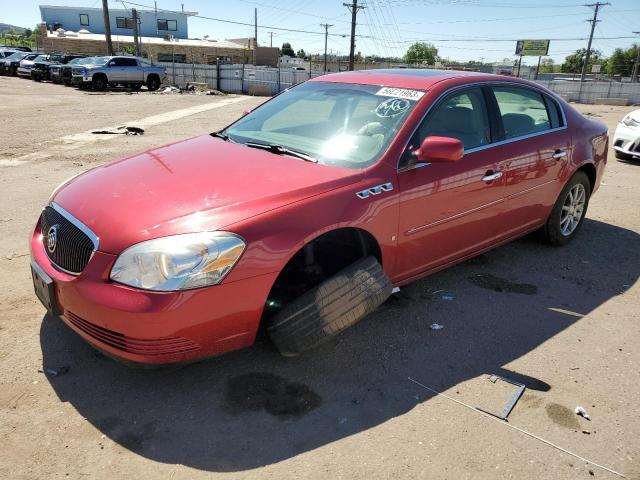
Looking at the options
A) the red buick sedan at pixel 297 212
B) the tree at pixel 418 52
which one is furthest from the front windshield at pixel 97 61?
the tree at pixel 418 52

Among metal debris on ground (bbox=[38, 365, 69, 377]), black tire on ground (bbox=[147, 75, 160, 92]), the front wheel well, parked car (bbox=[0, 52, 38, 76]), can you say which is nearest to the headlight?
the front wheel well

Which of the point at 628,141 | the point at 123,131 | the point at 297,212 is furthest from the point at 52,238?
the point at 628,141

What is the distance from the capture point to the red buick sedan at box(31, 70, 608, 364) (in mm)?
2480

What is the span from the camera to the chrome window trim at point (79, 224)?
2.58 metres

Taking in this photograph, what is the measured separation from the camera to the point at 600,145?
5.20 metres

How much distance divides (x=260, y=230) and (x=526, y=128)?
9.35 feet

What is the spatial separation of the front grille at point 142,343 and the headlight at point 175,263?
0.26 m

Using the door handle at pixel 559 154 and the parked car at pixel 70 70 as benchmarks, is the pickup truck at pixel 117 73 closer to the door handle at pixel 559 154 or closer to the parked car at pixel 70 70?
the parked car at pixel 70 70

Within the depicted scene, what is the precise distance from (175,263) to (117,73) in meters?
26.8

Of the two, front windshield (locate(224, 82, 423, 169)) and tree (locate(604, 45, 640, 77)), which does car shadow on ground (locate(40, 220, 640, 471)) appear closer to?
front windshield (locate(224, 82, 423, 169))

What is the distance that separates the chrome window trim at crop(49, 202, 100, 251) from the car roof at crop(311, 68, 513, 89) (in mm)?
2286

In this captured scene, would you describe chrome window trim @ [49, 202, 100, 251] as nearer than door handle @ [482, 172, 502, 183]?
Yes

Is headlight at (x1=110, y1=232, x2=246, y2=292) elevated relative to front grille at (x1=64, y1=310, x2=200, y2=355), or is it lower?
elevated

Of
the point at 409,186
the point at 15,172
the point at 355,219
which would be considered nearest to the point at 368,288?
the point at 355,219
